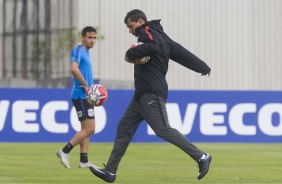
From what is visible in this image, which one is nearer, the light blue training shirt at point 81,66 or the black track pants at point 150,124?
the black track pants at point 150,124

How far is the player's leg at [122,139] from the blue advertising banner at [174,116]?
39.4 ft

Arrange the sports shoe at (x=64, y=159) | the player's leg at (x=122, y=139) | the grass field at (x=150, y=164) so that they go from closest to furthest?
the player's leg at (x=122, y=139) → the grass field at (x=150, y=164) → the sports shoe at (x=64, y=159)

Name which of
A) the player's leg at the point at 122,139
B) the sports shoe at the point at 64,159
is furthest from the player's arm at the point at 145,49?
the sports shoe at the point at 64,159

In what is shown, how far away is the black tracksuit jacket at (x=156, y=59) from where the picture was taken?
13.1 metres

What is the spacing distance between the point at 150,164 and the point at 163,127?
4784 millimetres

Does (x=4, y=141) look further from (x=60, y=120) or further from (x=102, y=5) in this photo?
(x=102, y=5)

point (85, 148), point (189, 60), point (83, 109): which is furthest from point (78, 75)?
point (189, 60)

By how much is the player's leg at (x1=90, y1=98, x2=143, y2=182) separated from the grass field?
435 millimetres

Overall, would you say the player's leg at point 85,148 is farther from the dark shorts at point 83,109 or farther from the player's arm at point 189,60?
the player's arm at point 189,60

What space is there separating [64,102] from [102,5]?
2542 cm

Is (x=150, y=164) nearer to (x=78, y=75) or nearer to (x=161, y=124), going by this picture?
(x=78, y=75)

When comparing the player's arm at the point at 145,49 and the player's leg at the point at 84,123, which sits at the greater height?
the player's arm at the point at 145,49

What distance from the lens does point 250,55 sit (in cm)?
5125

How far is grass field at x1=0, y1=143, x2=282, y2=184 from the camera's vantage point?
14.6m
